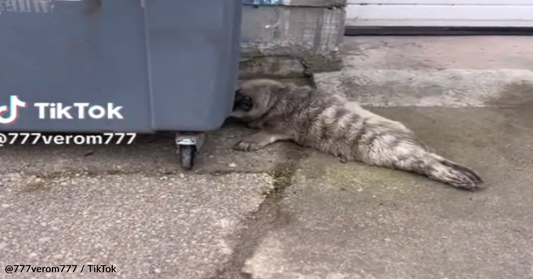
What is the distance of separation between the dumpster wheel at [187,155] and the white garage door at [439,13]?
2231 mm

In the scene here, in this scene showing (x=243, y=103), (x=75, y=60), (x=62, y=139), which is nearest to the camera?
(x=75, y=60)

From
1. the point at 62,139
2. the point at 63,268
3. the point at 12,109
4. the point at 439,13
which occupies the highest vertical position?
the point at 439,13

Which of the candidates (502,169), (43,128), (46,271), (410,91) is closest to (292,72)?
(410,91)

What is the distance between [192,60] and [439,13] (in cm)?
274

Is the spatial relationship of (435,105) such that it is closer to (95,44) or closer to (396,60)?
(396,60)

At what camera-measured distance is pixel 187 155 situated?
3553 mm

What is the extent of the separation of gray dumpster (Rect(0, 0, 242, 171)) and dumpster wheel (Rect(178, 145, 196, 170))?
134mm

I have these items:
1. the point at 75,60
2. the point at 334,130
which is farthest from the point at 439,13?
the point at 75,60

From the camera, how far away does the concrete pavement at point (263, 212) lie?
293 centimetres

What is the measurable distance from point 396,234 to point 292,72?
6.11 ft

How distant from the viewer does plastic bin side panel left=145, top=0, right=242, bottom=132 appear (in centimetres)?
317

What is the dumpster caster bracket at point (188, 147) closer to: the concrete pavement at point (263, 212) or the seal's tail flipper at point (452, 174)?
the concrete pavement at point (263, 212)

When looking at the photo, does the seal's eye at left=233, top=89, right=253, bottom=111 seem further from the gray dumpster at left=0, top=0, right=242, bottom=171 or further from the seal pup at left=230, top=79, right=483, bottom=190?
the gray dumpster at left=0, top=0, right=242, bottom=171

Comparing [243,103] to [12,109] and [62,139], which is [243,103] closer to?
[62,139]
